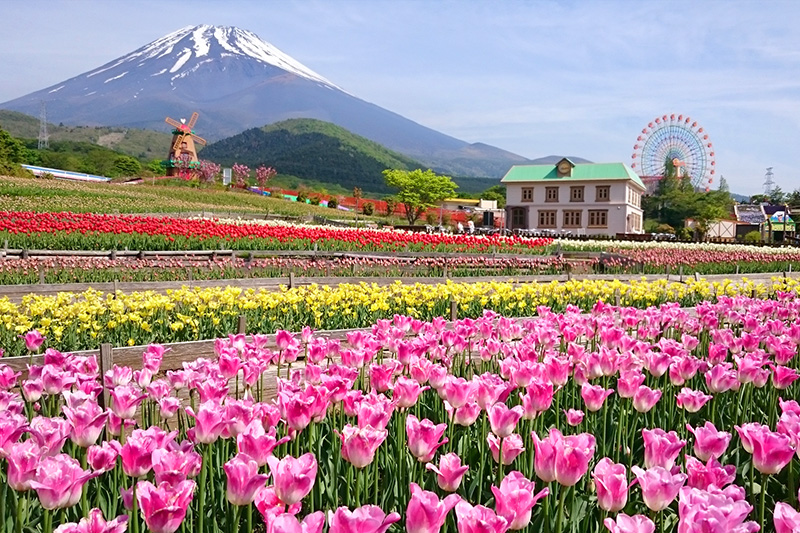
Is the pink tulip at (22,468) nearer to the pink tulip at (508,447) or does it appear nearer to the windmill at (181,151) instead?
the pink tulip at (508,447)

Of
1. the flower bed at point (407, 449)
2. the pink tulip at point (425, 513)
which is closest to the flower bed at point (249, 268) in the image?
the flower bed at point (407, 449)

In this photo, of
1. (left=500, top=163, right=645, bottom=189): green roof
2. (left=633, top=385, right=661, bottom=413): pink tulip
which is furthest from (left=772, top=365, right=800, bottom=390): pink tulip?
(left=500, top=163, right=645, bottom=189): green roof

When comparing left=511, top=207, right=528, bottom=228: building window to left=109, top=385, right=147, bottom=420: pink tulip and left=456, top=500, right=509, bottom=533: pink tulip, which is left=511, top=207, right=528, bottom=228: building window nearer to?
left=109, top=385, right=147, bottom=420: pink tulip

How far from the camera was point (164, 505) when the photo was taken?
6.11 ft

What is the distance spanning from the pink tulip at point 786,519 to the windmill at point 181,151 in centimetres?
8267

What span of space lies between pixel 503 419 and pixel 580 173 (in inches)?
2294

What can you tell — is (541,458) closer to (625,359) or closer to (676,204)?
(625,359)

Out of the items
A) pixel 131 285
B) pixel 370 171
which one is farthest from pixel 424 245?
pixel 370 171

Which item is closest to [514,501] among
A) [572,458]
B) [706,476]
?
[572,458]

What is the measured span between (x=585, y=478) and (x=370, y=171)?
563 feet

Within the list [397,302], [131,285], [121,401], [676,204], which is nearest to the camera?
[121,401]

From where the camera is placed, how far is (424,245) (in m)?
21.7

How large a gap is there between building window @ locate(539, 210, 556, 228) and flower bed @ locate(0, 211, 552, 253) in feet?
125

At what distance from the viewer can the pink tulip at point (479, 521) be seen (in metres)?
1.67
